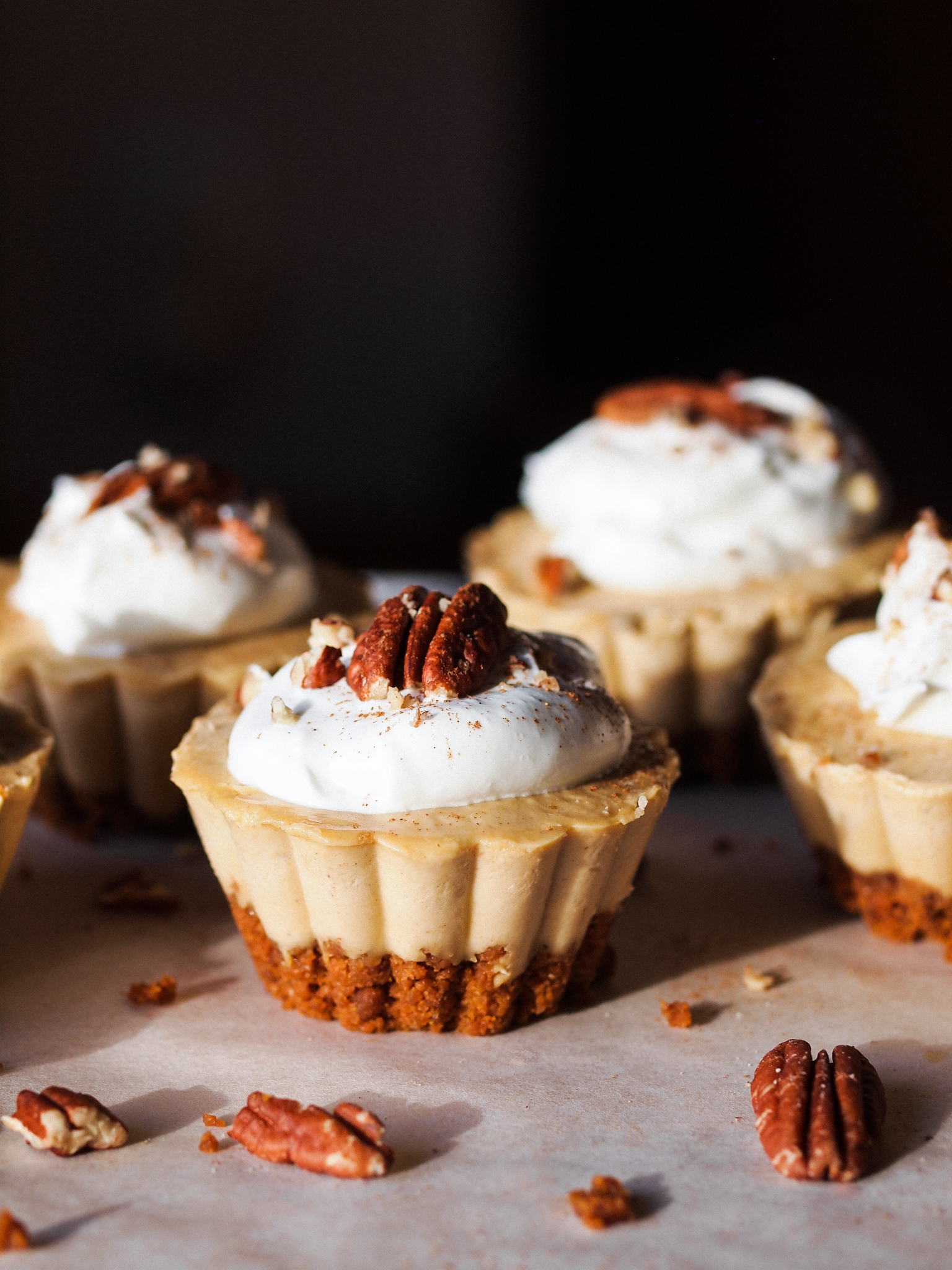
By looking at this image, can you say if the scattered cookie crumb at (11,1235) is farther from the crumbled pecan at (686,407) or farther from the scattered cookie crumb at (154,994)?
the crumbled pecan at (686,407)

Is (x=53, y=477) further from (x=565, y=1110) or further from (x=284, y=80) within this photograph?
(x=565, y=1110)

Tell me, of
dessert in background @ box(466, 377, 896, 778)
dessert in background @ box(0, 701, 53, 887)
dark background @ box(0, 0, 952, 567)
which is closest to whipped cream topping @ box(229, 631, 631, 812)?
dessert in background @ box(0, 701, 53, 887)

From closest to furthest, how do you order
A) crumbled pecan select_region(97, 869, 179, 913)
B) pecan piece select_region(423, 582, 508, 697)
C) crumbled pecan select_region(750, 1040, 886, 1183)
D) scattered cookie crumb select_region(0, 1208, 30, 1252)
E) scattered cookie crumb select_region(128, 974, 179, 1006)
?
1. scattered cookie crumb select_region(0, 1208, 30, 1252)
2. crumbled pecan select_region(750, 1040, 886, 1183)
3. pecan piece select_region(423, 582, 508, 697)
4. scattered cookie crumb select_region(128, 974, 179, 1006)
5. crumbled pecan select_region(97, 869, 179, 913)

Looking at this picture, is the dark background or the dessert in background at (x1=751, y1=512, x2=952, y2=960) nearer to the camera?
the dessert in background at (x1=751, y1=512, x2=952, y2=960)

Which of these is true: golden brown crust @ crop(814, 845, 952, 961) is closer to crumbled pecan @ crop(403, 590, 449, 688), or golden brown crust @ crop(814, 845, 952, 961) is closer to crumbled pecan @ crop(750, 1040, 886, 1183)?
crumbled pecan @ crop(750, 1040, 886, 1183)

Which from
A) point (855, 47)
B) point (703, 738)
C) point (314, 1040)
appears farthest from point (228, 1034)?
point (855, 47)

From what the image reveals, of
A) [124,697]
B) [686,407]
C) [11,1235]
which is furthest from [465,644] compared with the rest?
[686,407]
